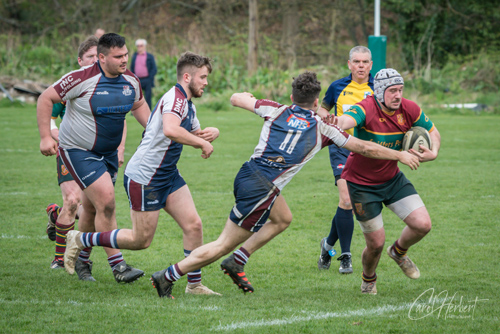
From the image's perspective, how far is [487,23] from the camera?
95.6 feet

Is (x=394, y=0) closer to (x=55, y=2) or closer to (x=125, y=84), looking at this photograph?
(x=55, y=2)

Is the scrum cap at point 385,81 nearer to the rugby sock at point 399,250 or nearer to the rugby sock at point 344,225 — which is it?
the rugby sock at point 399,250

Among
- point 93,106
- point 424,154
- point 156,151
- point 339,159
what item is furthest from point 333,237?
point 93,106

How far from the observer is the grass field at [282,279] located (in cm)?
427

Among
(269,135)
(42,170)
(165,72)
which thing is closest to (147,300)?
(269,135)

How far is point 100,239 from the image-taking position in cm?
521

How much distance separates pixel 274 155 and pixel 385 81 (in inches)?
43.8

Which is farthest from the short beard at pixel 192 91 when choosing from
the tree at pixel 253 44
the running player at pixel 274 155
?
the tree at pixel 253 44

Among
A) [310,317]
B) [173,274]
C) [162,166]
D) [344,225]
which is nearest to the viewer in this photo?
[310,317]

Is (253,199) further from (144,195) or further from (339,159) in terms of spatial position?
(339,159)

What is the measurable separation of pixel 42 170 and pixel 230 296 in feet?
25.1

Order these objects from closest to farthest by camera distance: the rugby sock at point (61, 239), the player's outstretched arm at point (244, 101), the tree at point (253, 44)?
the player's outstretched arm at point (244, 101), the rugby sock at point (61, 239), the tree at point (253, 44)

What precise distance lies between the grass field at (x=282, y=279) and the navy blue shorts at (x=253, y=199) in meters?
0.65

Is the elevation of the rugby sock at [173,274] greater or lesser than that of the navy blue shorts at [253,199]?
lesser
